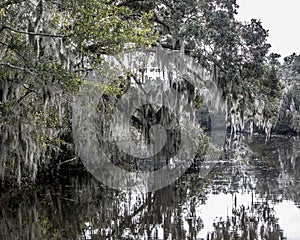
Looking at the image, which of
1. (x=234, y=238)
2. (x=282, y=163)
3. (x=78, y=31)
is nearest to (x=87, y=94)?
(x=78, y=31)

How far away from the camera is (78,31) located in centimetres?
717

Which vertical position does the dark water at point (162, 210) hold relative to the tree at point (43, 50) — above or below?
below

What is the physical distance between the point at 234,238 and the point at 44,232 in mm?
3352

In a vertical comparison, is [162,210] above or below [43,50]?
below

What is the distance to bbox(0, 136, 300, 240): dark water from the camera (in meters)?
8.00

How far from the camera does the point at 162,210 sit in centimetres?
995

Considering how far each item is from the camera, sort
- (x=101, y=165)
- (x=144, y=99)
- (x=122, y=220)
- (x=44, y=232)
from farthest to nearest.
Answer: (x=101, y=165) < (x=144, y=99) < (x=122, y=220) < (x=44, y=232)

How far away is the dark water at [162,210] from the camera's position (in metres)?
8.00

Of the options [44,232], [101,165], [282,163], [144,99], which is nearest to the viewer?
[44,232]

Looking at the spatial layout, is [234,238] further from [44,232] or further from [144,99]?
[144,99]

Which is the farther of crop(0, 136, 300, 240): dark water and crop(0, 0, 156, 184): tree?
crop(0, 136, 300, 240): dark water

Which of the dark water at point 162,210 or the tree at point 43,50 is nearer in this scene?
the tree at point 43,50

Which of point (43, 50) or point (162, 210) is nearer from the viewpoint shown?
point (43, 50)

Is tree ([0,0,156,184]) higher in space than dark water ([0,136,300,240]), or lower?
higher
